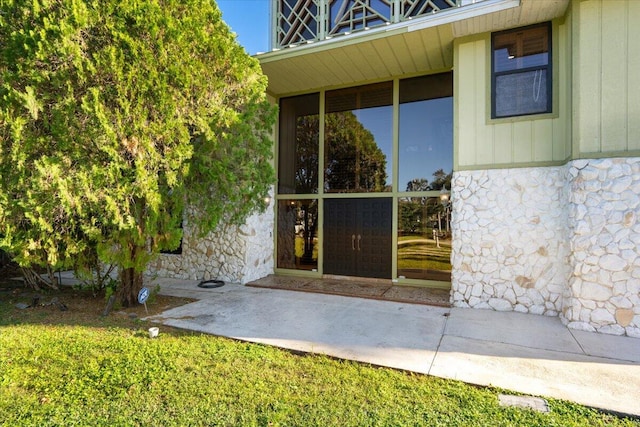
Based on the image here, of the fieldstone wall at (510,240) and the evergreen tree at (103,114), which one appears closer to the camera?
the evergreen tree at (103,114)

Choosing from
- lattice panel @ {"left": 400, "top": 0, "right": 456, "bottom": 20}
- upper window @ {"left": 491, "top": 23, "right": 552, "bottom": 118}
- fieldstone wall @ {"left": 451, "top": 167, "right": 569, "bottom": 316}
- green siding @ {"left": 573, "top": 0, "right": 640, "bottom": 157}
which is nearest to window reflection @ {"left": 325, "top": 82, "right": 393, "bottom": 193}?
lattice panel @ {"left": 400, "top": 0, "right": 456, "bottom": 20}

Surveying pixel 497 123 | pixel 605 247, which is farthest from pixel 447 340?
pixel 497 123

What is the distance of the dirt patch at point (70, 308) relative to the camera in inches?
185

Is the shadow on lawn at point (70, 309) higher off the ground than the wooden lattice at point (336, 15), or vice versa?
the wooden lattice at point (336, 15)

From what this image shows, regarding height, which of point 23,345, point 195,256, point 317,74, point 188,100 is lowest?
point 23,345

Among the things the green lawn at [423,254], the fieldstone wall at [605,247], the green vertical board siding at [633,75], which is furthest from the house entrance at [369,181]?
the green vertical board siding at [633,75]

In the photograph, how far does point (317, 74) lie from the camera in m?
7.07

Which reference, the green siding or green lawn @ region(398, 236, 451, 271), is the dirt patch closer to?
green lawn @ region(398, 236, 451, 271)

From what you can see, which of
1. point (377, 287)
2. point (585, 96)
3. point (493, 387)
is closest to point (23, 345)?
point (493, 387)

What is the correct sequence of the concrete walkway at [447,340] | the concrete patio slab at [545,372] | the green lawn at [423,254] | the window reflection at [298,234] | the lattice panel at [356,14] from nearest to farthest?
the concrete patio slab at [545,372]
the concrete walkway at [447,340]
the lattice panel at [356,14]
the green lawn at [423,254]
the window reflection at [298,234]

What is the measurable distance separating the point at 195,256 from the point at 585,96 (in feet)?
25.6

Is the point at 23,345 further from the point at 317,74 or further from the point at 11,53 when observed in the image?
the point at 317,74

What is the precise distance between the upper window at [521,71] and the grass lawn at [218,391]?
14.3ft

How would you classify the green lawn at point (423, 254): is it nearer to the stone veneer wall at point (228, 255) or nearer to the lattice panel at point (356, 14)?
the stone veneer wall at point (228, 255)
